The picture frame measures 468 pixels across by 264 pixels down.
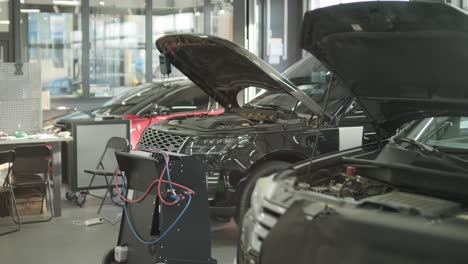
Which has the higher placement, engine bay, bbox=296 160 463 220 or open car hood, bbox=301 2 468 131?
open car hood, bbox=301 2 468 131

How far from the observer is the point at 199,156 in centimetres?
505

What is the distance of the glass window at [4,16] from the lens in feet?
31.4

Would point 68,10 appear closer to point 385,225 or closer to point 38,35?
point 38,35

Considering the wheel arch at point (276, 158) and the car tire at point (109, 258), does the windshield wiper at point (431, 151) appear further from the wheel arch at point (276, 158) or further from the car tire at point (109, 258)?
the car tire at point (109, 258)

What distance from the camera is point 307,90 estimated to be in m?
5.96

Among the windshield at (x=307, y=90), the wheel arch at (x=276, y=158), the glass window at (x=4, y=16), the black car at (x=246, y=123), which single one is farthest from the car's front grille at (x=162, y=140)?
the glass window at (x=4, y=16)

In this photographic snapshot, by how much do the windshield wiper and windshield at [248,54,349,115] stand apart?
2.20 m

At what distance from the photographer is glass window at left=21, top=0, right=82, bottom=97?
38.4ft

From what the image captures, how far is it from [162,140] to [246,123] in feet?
2.56

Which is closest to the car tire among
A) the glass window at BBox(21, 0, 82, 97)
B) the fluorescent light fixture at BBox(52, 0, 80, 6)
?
the glass window at BBox(21, 0, 82, 97)

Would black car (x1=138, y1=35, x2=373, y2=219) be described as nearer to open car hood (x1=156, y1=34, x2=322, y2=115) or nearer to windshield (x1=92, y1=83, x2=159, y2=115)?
open car hood (x1=156, y1=34, x2=322, y2=115)

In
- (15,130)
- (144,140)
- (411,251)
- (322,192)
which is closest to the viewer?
(411,251)

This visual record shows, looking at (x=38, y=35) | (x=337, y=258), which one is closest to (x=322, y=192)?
(x=337, y=258)

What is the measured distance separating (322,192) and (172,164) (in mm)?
1408
